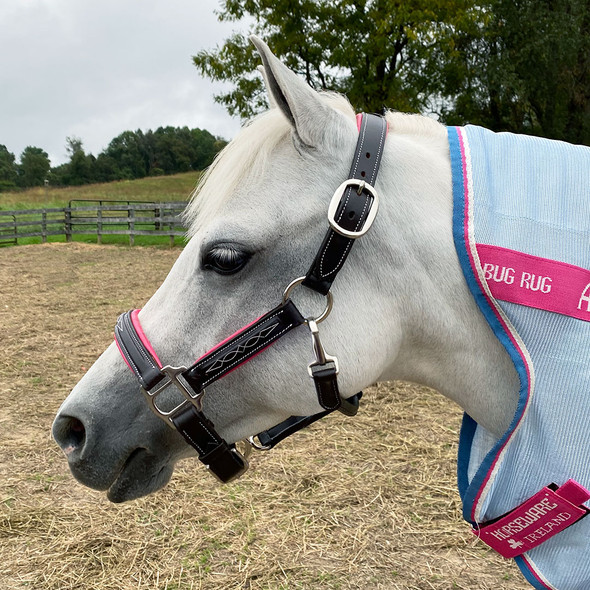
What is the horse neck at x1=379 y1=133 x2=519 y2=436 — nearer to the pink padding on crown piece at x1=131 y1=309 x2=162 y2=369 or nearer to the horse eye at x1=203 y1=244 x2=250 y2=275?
the horse eye at x1=203 y1=244 x2=250 y2=275

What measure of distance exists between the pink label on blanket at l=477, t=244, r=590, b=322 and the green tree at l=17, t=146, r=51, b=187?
6279 cm

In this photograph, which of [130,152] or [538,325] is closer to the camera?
[538,325]

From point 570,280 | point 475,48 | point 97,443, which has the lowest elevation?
point 97,443

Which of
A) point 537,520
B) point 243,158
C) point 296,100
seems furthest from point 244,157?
point 537,520

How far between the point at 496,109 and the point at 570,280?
645 inches

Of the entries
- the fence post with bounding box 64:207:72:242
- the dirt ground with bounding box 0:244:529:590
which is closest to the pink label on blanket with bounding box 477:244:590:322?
the dirt ground with bounding box 0:244:529:590

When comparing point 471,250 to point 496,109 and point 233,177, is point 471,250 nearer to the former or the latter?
point 233,177

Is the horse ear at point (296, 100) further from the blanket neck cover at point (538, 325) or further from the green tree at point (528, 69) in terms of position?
the green tree at point (528, 69)

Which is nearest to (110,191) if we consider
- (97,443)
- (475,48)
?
(475,48)

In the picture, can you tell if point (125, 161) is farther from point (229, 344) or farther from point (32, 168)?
point (229, 344)

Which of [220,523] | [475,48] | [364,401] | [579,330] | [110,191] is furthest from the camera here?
[110,191]

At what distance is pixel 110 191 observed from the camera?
35.8m

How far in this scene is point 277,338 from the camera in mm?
1328

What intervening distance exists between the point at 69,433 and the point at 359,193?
3.56 ft
